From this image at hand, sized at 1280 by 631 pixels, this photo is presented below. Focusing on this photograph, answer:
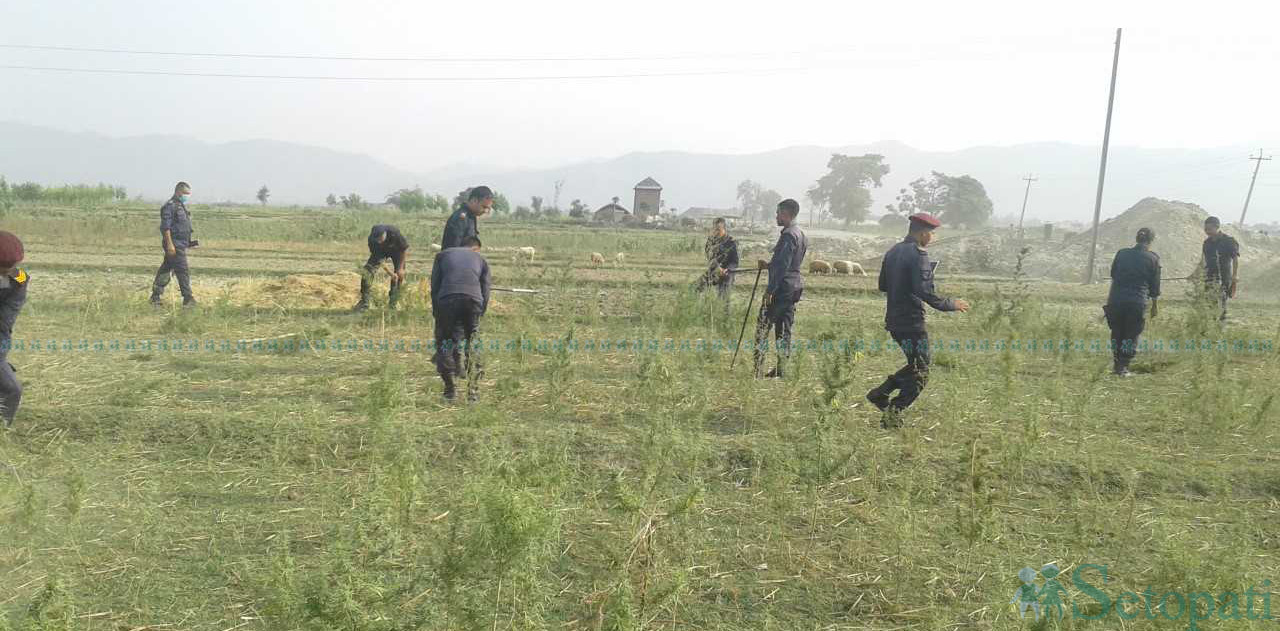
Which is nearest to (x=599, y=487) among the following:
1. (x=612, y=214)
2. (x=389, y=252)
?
(x=389, y=252)

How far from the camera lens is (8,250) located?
4.68 m

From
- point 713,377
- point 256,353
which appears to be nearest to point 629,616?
point 713,377

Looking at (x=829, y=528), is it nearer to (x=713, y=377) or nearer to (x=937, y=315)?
(x=713, y=377)

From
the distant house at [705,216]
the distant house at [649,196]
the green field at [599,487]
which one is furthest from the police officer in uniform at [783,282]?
the distant house at [649,196]

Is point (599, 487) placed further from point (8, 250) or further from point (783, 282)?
point (8, 250)

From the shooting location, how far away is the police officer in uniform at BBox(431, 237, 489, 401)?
5824mm

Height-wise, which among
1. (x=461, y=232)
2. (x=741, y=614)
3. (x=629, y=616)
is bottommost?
(x=741, y=614)

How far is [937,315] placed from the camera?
38.9 feet

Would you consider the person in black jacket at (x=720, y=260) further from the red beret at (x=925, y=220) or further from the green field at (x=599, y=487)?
the red beret at (x=925, y=220)

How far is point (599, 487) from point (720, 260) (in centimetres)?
491

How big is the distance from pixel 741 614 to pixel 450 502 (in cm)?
159

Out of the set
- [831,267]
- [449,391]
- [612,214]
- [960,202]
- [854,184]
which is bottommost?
[449,391]

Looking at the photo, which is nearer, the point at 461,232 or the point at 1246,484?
the point at 1246,484

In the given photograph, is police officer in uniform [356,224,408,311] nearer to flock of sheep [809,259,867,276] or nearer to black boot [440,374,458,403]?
black boot [440,374,458,403]
